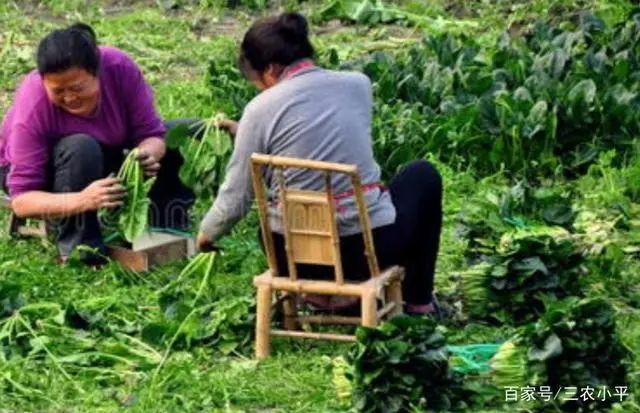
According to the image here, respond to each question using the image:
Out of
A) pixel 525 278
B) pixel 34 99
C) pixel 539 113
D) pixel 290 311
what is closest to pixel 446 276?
pixel 525 278

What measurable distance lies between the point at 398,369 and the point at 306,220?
816 millimetres

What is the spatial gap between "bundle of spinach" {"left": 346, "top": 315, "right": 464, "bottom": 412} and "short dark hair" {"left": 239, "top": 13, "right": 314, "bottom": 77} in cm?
121

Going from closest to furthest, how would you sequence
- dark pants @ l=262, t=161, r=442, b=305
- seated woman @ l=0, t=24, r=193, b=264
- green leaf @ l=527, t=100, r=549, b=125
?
dark pants @ l=262, t=161, r=442, b=305, seated woman @ l=0, t=24, r=193, b=264, green leaf @ l=527, t=100, r=549, b=125

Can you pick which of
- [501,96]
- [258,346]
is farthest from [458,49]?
[258,346]

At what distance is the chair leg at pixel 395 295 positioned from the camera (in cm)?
653

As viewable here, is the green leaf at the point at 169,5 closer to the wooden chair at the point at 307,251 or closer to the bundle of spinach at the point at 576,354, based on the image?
the wooden chair at the point at 307,251

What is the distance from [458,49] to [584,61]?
2.76 feet

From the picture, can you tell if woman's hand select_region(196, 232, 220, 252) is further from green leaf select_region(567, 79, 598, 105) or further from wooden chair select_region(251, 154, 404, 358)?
green leaf select_region(567, 79, 598, 105)

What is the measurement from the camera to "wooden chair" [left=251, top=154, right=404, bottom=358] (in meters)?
6.12

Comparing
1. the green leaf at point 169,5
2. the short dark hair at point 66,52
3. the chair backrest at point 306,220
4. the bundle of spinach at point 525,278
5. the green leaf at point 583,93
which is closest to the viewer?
the chair backrest at point 306,220

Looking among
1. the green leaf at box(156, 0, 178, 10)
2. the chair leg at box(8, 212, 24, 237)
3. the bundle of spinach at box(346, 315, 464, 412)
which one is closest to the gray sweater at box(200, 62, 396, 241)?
the bundle of spinach at box(346, 315, 464, 412)

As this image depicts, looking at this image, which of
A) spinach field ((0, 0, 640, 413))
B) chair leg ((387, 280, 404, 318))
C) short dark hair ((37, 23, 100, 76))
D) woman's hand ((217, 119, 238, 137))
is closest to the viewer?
spinach field ((0, 0, 640, 413))

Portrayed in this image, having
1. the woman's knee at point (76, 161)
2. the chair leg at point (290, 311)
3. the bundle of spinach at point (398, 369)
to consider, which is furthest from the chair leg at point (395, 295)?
the woman's knee at point (76, 161)

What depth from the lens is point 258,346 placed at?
6332 millimetres
